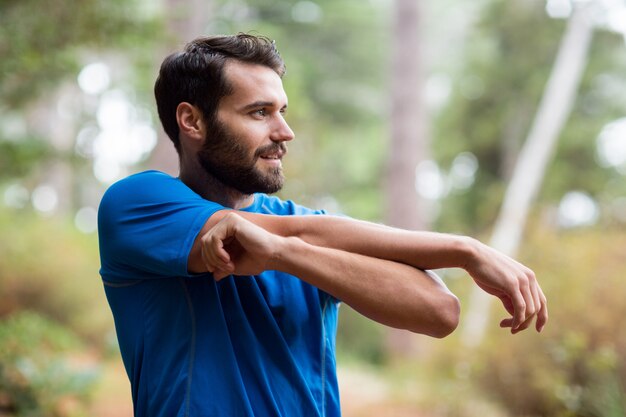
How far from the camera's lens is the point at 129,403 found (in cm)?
893

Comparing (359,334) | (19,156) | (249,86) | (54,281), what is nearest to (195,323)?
(249,86)

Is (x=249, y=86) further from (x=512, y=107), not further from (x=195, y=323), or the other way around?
(x=512, y=107)

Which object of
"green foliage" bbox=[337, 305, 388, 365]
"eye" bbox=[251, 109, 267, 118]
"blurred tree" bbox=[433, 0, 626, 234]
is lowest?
"eye" bbox=[251, 109, 267, 118]

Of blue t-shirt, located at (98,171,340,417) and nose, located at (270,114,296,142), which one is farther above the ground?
nose, located at (270,114,296,142)

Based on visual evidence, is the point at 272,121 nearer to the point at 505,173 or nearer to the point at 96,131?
the point at 505,173

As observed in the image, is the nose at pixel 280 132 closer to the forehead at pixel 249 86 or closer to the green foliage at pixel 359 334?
the forehead at pixel 249 86

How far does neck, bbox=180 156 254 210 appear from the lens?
2.38 metres

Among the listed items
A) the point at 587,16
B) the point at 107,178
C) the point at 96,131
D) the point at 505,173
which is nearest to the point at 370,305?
the point at 587,16

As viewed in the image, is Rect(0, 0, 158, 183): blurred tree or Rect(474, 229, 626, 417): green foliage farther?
Rect(474, 229, 626, 417): green foliage

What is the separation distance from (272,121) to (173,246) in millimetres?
494

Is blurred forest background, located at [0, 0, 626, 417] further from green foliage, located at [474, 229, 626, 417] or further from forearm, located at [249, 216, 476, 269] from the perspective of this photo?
forearm, located at [249, 216, 476, 269]

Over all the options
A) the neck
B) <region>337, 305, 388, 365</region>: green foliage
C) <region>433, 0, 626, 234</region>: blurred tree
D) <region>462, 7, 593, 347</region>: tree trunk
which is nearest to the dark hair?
the neck

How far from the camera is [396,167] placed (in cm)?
1427

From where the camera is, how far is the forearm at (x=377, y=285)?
6.47ft
